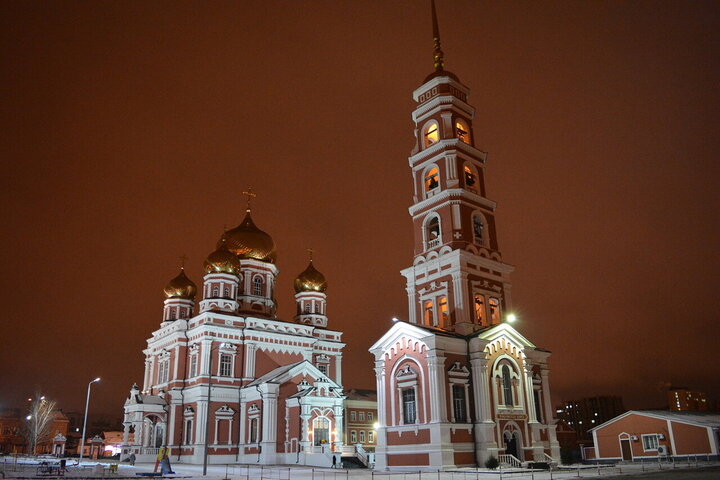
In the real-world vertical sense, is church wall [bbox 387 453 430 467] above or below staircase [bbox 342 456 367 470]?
above

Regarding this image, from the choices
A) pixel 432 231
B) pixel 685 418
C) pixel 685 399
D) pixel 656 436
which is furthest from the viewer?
pixel 685 399

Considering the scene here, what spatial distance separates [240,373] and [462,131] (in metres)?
24.1

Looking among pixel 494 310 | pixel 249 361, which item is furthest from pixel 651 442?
pixel 249 361

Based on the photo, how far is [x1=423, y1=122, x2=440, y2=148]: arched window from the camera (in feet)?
120

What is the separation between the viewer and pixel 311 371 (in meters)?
42.0

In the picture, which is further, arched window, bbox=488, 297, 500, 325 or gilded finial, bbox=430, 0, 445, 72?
gilded finial, bbox=430, 0, 445, 72

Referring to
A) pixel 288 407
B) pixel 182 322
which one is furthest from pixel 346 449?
pixel 182 322

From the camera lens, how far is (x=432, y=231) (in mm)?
35094

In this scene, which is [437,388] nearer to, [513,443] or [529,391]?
[513,443]

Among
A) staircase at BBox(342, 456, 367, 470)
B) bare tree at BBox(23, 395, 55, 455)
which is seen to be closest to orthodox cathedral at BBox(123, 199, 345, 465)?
staircase at BBox(342, 456, 367, 470)

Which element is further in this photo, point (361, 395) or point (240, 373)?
point (361, 395)

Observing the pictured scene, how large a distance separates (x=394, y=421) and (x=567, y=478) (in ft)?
34.5

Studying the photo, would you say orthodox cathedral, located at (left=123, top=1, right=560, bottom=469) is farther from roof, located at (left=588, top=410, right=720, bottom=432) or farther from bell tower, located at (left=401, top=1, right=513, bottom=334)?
roof, located at (left=588, top=410, right=720, bottom=432)

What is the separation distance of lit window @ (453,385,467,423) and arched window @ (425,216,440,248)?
913 cm
